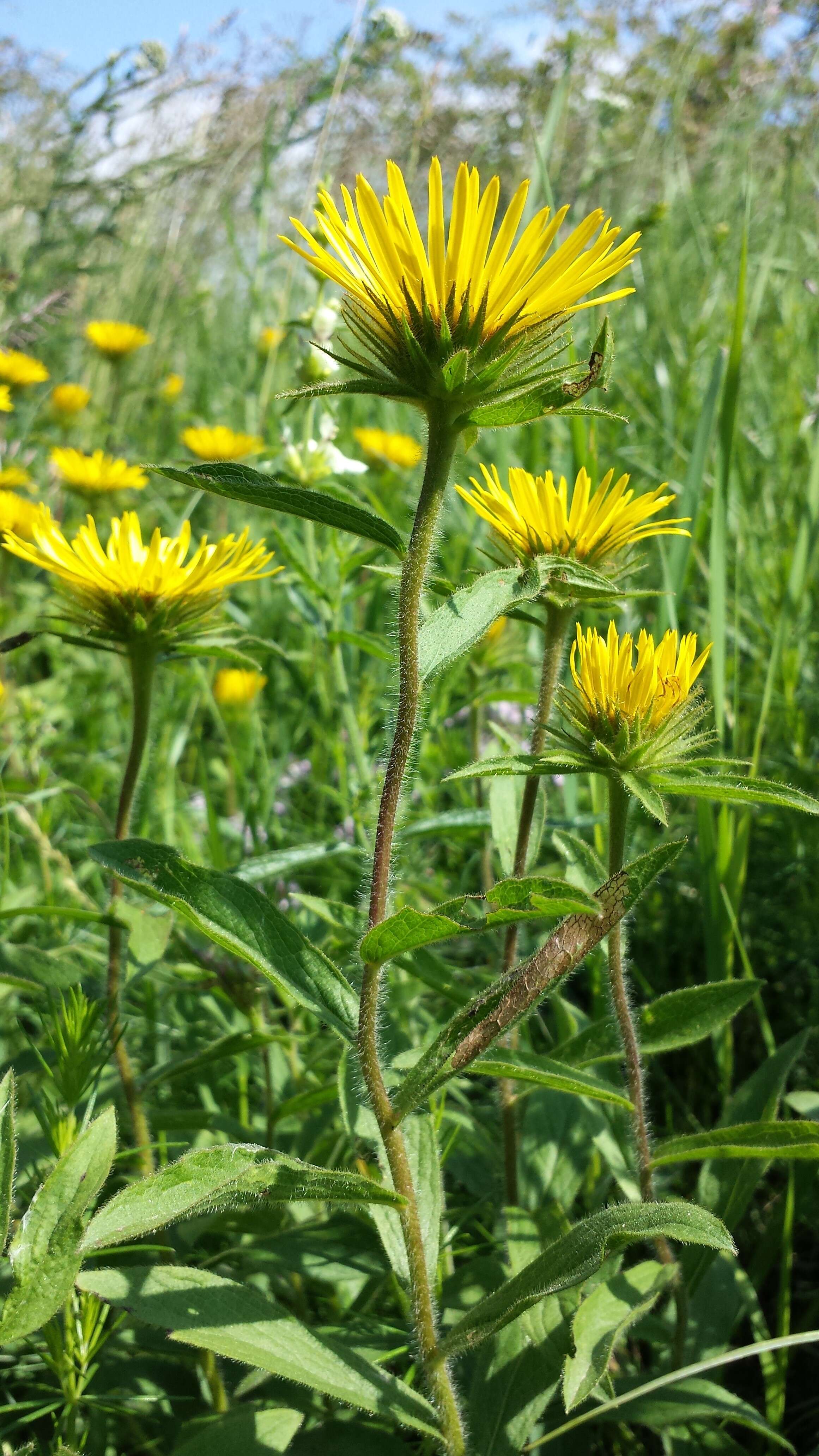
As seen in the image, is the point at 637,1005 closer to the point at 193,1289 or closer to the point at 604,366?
A: the point at 193,1289

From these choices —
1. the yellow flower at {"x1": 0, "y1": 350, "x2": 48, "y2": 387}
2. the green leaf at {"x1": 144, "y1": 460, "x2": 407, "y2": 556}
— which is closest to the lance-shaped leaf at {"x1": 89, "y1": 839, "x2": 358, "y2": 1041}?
the green leaf at {"x1": 144, "y1": 460, "x2": 407, "y2": 556}

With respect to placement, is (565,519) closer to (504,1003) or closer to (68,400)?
(504,1003)

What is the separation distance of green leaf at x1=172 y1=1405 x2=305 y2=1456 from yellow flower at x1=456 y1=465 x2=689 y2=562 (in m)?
0.98

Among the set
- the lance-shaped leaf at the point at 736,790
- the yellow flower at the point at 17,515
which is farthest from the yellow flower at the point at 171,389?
the lance-shaped leaf at the point at 736,790

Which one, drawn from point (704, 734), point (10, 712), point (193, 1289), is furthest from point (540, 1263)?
point (10, 712)

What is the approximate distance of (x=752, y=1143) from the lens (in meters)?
1.05

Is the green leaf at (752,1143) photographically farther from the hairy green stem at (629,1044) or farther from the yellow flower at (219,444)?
the yellow flower at (219,444)

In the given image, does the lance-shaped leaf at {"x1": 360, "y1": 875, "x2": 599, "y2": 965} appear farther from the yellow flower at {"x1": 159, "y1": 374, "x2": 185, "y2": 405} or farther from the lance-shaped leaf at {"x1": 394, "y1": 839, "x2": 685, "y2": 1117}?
the yellow flower at {"x1": 159, "y1": 374, "x2": 185, "y2": 405}

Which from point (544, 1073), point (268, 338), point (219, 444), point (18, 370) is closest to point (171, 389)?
point (268, 338)

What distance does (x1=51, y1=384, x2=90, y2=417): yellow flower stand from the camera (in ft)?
12.1

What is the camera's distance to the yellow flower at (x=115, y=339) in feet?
12.9

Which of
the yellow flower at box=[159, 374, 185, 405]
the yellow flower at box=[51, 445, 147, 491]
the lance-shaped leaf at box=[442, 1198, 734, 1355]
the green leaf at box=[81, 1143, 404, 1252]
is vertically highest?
the yellow flower at box=[159, 374, 185, 405]

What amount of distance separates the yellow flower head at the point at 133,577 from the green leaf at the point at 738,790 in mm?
582

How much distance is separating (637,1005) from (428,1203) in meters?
0.84
